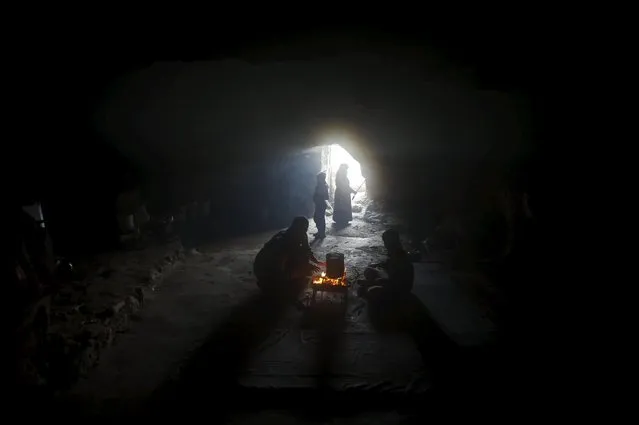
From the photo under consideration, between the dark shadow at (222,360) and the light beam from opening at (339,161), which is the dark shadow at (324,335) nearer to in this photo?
the dark shadow at (222,360)

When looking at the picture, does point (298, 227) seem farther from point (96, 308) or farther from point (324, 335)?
point (96, 308)

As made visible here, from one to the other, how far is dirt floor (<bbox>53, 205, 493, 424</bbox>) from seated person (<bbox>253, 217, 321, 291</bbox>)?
1.30ft

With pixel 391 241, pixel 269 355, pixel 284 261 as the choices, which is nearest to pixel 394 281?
pixel 391 241

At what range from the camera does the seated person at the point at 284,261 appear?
22.8 ft

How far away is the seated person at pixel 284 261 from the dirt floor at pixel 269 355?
40 centimetres

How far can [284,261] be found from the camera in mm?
7070

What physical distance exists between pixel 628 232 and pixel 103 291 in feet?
23.6

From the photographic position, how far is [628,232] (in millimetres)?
4309

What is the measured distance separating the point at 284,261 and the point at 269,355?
2.22 meters

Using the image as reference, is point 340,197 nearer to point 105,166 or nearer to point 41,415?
point 105,166

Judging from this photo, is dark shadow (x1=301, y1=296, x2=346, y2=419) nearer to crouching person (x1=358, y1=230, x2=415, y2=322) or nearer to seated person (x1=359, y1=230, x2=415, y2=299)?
crouching person (x1=358, y1=230, x2=415, y2=322)

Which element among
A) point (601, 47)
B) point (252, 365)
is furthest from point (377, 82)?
point (252, 365)

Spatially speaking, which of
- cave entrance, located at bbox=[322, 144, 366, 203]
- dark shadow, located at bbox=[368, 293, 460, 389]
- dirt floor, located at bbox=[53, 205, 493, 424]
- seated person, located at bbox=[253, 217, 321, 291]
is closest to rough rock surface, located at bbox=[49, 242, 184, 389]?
dirt floor, located at bbox=[53, 205, 493, 424]

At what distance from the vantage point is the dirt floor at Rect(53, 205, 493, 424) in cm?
422
